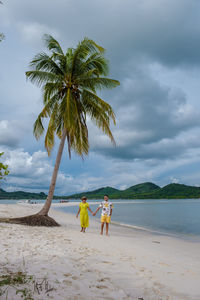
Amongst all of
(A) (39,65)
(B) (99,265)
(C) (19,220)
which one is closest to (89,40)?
(A) (39,65)

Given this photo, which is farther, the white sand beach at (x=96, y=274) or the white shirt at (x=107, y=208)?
the white shirt at (x=107, y=208)

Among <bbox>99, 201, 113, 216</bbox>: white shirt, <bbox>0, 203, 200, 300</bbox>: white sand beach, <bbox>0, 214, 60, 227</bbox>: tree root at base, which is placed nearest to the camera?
<bbox>0, 203, 200, 300</bbox>: white sand beach

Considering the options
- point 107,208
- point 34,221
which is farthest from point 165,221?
point 34,221

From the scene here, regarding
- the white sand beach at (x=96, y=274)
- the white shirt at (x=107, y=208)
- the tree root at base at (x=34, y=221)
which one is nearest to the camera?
the white sand beach at (x=96, y=274)

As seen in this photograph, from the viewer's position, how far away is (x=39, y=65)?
13.6 m

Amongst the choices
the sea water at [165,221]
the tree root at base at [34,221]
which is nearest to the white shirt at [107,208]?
the tree root at base at [34,221]

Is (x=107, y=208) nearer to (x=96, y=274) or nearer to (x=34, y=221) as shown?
(x=34, y=221)

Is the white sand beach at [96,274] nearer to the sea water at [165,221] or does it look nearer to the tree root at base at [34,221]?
the tree root at base at [34,221]

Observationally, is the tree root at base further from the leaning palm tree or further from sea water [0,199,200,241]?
sea water [0,199,200,241]

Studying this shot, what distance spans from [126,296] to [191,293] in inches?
50.9

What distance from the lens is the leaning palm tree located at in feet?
43.8

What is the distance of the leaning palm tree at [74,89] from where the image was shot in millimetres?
13359

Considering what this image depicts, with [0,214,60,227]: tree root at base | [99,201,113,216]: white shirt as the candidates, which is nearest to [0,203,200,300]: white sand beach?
[99,201,113,216]: white shirt

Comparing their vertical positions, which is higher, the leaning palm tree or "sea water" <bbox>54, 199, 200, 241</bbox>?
the leaning palm tree
